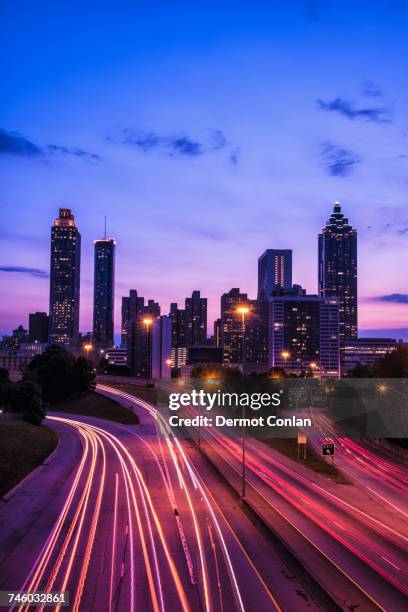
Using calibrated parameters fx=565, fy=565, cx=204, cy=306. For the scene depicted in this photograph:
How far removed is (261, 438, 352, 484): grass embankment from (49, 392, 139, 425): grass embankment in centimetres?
2409

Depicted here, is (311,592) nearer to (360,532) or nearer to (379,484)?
(360,532)

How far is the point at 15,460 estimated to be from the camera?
148ft

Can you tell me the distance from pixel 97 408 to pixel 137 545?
7297 cm

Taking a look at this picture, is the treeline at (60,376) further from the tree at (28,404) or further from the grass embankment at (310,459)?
the grass embankment at (310,459)

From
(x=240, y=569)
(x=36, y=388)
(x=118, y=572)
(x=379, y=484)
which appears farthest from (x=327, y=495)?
(x=36, y=388)

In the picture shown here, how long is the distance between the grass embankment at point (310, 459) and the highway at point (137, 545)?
1045 centimetres

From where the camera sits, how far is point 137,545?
2433 centimetres

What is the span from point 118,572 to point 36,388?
2281 inches

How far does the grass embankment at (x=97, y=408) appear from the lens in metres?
85.0

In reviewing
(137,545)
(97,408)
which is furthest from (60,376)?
(137,545)

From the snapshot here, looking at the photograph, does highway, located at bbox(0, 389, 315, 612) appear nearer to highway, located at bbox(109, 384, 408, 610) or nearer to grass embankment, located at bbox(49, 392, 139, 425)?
highway, located at bbox(109, 384, 408, 610)

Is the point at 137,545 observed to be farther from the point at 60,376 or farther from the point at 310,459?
the point at 60,376

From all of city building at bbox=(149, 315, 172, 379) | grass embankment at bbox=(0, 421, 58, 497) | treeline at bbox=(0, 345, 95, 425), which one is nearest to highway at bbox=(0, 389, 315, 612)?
grass embankment at bbox=(0, 421, 58, 497)

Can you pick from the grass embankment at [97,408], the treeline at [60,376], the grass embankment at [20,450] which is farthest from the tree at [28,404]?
the treeline at [60,376]
